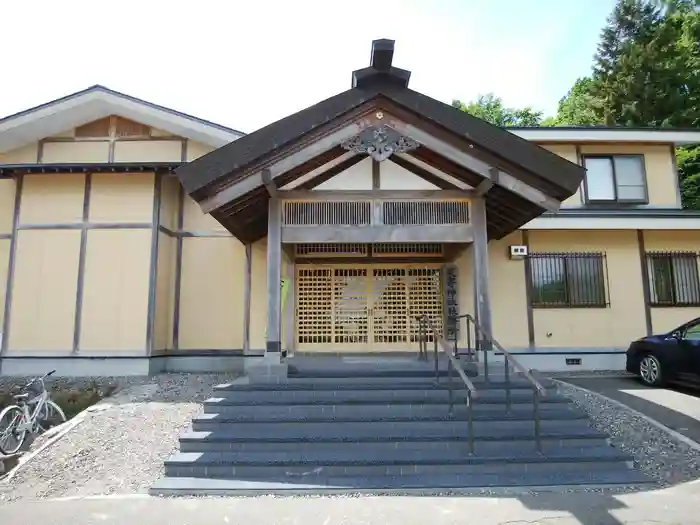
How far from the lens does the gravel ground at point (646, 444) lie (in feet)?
16.5

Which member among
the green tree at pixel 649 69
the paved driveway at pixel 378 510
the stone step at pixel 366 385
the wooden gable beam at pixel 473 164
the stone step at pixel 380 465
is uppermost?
the green tree at pixel 649 69

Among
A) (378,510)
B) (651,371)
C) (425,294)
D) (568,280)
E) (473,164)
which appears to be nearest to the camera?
(378,510)

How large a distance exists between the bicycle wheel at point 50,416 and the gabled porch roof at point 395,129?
12.8 feet

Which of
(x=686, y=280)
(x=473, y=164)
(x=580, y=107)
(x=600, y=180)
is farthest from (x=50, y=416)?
(x=580, y=107)

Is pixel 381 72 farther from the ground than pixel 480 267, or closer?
farther from the ground

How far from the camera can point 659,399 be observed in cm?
723

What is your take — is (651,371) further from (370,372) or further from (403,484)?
(403,484)

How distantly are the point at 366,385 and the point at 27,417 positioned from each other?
4.69 meters

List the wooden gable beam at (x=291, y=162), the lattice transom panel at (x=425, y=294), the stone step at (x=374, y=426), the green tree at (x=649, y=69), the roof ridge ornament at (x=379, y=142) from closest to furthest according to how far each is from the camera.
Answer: the stone step at (x=374, y=426) < the wooden gable beam at (x=291, y=162) < the roof ridge ornament at (x=379, y=142) < the lattice transom panel at (x=425, y=294) < the green tree at (x=649, y=69)

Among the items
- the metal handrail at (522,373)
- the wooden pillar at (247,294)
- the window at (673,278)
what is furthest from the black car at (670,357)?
the wooden pillar at (247,294)

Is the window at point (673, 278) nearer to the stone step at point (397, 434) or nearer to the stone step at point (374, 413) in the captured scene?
the stone step at point (374, 413)

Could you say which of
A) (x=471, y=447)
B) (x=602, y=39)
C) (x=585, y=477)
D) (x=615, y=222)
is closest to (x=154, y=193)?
(x=471, y=447)

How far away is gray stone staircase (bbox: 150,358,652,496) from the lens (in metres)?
4.80

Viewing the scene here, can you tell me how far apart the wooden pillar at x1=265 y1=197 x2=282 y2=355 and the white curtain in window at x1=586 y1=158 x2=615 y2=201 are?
791 centimetres
